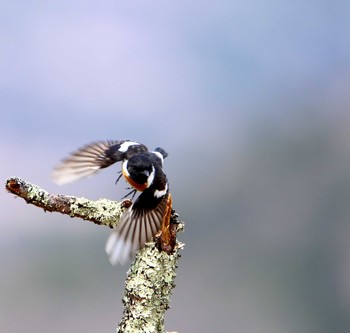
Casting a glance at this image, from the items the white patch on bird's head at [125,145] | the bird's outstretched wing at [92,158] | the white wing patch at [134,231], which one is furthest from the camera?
the white patch on bird's head at [125,145]

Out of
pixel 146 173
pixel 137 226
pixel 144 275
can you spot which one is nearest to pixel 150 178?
pixel 146 173

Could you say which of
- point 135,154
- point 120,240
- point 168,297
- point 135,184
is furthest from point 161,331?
point 135,154

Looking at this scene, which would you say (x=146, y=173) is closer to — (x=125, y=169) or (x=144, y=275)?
(x=125, y=169)

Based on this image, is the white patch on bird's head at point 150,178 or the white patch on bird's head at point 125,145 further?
the white patch on bird's head at point 125,145

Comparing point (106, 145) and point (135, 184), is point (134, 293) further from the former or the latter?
point (106, 145)

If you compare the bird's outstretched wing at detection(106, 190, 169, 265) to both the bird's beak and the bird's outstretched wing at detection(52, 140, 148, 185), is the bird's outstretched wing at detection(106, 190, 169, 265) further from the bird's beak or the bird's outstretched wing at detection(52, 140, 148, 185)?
the bird's outstretched wing at detection(52, 140, 148, 185)

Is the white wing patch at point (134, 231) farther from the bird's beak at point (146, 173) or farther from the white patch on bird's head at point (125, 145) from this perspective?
the white patch on bird's head at point (125, 145)

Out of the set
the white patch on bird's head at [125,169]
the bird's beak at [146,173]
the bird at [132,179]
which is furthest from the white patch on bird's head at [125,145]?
the bird's beak at [146,173]

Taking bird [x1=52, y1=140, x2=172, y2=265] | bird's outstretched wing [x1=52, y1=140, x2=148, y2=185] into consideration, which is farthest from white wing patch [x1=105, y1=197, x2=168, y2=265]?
bird's outstretched wing [x1=52, y1=140, x2=148, y2=185]
